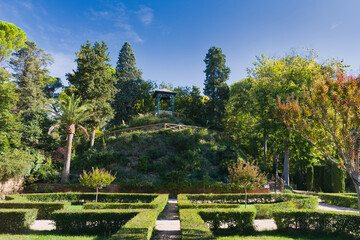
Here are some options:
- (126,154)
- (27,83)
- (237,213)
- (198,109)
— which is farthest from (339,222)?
(27,83)

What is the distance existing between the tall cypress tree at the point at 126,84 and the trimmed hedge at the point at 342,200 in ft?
99.4

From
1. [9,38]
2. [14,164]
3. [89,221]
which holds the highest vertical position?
[9,38]

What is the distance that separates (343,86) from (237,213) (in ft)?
19.1

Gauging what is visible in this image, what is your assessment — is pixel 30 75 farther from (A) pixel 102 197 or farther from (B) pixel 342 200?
(B) pixel 342 200

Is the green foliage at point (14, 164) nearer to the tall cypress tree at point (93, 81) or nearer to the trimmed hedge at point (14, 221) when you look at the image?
the tall cypress tree at point (93, 81)

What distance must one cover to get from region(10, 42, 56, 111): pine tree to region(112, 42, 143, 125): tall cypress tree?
1106 centimetres

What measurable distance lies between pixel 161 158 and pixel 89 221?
13977 mm

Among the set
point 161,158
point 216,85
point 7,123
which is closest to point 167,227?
point 161,158

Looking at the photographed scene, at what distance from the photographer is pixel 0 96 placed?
712 inches

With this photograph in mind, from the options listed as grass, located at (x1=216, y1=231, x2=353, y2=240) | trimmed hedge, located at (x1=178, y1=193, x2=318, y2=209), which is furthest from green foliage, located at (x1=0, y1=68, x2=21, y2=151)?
grass, located at (x1=216, y1=231, x2=353, y2=240)

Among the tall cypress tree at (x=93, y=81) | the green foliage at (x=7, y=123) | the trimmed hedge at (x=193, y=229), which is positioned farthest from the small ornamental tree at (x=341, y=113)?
the green foliage at (x=7, y=123)

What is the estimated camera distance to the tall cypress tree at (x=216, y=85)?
31234 mm

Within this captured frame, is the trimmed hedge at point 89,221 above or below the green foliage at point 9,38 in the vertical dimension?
below

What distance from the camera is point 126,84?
127ft
